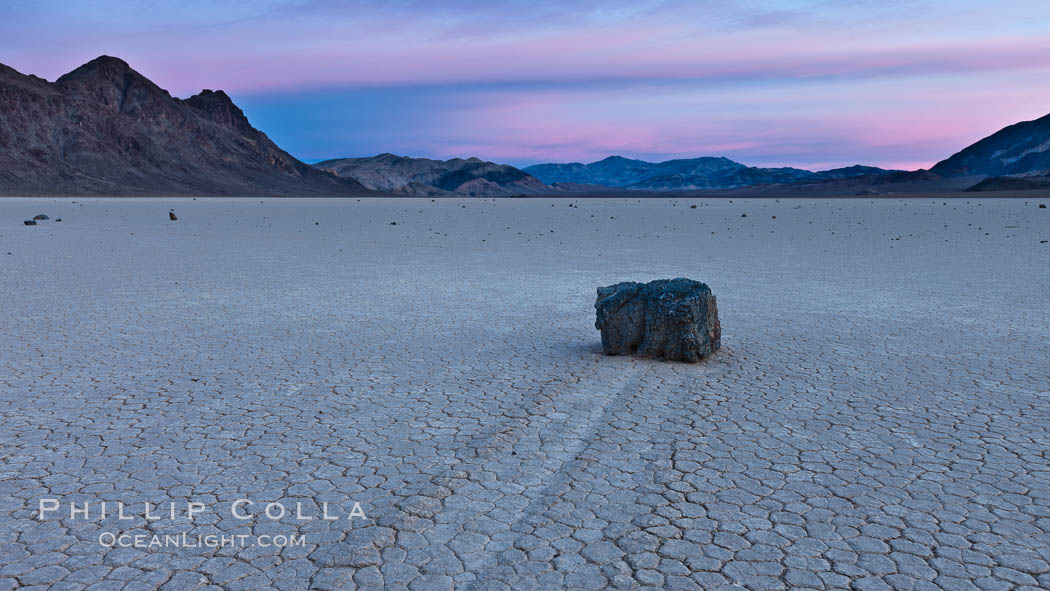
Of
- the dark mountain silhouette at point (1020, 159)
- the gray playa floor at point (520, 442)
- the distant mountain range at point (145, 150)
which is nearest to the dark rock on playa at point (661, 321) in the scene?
the gray playa floor at point (520, 442)

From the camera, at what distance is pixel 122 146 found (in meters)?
125

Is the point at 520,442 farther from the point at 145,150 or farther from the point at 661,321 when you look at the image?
the point at 145,150

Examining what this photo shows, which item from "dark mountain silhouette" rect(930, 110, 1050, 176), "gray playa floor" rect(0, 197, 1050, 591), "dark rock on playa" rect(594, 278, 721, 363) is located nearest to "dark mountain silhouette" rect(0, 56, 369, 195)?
"gray playa floor" rect(0, 197, 1050, 591)

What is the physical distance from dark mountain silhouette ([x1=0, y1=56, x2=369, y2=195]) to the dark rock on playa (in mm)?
112253

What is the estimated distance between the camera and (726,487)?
469 centimetres

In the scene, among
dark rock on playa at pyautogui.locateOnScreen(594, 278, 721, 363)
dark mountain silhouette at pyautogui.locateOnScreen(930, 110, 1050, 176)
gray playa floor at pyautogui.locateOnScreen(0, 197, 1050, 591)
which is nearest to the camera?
gray playa floor at pyautogui.locateOnScreen(0, 197, 1050, 591)

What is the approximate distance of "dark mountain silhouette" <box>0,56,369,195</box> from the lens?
110 metres

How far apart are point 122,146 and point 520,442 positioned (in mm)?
139030

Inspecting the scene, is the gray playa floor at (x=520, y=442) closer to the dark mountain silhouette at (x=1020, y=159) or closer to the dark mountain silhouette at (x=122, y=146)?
the dark mountain silhouette at (x=122, y=146)

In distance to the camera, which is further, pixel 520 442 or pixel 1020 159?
pixel 1020 159

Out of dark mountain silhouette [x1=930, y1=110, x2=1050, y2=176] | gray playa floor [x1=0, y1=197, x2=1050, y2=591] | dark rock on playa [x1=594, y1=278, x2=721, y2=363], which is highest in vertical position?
dark mountain silhouette [x1=930, y1=110, x2=1050, y2=176]

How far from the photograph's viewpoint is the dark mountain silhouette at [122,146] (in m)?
110

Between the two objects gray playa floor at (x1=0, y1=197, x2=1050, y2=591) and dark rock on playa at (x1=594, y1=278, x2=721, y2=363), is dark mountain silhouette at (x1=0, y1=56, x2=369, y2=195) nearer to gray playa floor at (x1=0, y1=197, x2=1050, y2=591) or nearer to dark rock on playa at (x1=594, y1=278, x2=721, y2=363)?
gray playa floor at (x1=0, y1=197, x2=1050, y2=591)

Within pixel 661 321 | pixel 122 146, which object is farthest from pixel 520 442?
pixel 122 146
